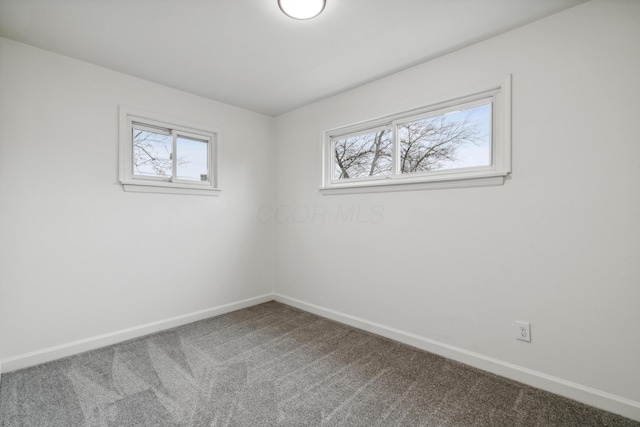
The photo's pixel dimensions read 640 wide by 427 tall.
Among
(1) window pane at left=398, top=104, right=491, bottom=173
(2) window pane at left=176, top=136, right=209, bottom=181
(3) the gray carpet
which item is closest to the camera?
(3) the gray carpet

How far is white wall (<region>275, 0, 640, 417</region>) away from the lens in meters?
1.69

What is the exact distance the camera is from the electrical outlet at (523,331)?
1987 mm

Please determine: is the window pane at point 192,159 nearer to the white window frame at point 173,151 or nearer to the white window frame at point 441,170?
the white window frame at point 173,151

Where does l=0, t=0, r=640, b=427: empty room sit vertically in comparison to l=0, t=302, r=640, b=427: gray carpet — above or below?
above

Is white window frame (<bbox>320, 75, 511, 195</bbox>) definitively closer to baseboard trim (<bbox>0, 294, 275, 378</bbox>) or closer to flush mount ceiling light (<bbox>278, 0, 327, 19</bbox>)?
flush mount ceiling light (<bbox>278, 0, 327, 19</bbox>)

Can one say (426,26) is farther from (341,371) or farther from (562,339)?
(341,371)

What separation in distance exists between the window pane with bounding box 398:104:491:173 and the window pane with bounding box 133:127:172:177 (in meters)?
2.35

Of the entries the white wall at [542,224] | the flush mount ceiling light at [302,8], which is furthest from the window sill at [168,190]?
the flush mount ceiling light at [302,8]

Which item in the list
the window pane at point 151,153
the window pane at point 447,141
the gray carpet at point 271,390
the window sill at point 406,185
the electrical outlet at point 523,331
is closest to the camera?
the gray carpet at point 271,390

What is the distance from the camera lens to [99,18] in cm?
193

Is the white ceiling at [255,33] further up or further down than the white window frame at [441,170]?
further up

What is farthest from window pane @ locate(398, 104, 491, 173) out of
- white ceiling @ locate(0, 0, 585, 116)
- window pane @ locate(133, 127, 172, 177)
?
window pane @ locate(133, 127, 172, 177)

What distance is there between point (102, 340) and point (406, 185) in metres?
2.93

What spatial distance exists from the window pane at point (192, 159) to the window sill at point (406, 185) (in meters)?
1.37
